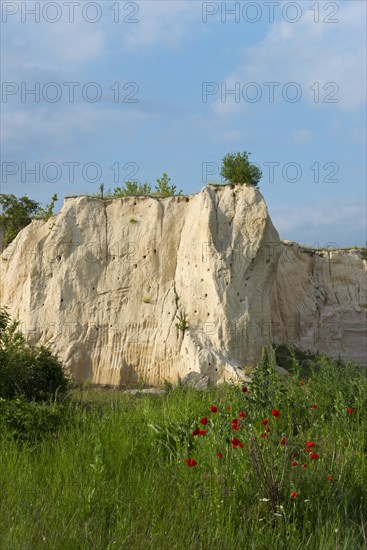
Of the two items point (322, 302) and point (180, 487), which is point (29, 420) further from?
point (322, 302)

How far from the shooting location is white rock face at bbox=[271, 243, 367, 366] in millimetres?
28281

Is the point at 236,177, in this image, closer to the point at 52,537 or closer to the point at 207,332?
the point at 207,332

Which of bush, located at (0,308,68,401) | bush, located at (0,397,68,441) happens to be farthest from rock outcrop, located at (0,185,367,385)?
bush, located at (0,397,68,441)

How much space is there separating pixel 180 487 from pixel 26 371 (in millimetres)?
9977

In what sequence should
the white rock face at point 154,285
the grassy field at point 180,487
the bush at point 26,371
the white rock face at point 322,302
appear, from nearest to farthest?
the grassy field at point 180,487, the bush at point 26,371, the white rock face at point 154,285, the white rock face at point 322,302

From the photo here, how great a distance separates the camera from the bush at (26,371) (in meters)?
15.7

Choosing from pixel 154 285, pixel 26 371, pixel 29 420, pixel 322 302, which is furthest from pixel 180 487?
pixel 322 302

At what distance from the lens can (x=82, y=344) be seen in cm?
2112

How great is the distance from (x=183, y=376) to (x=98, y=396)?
3.53 meters

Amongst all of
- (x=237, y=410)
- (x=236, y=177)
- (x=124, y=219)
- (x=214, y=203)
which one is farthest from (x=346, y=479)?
(x=236, y=177)

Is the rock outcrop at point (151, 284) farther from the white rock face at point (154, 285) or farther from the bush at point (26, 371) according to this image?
the bush at point (26, 371)

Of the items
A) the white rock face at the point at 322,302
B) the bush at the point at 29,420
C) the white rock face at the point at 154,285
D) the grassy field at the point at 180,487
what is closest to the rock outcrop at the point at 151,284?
the white rock face at the point at 154,285

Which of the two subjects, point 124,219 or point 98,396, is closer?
point 98,396

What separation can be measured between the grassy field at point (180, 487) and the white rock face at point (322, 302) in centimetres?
1821
